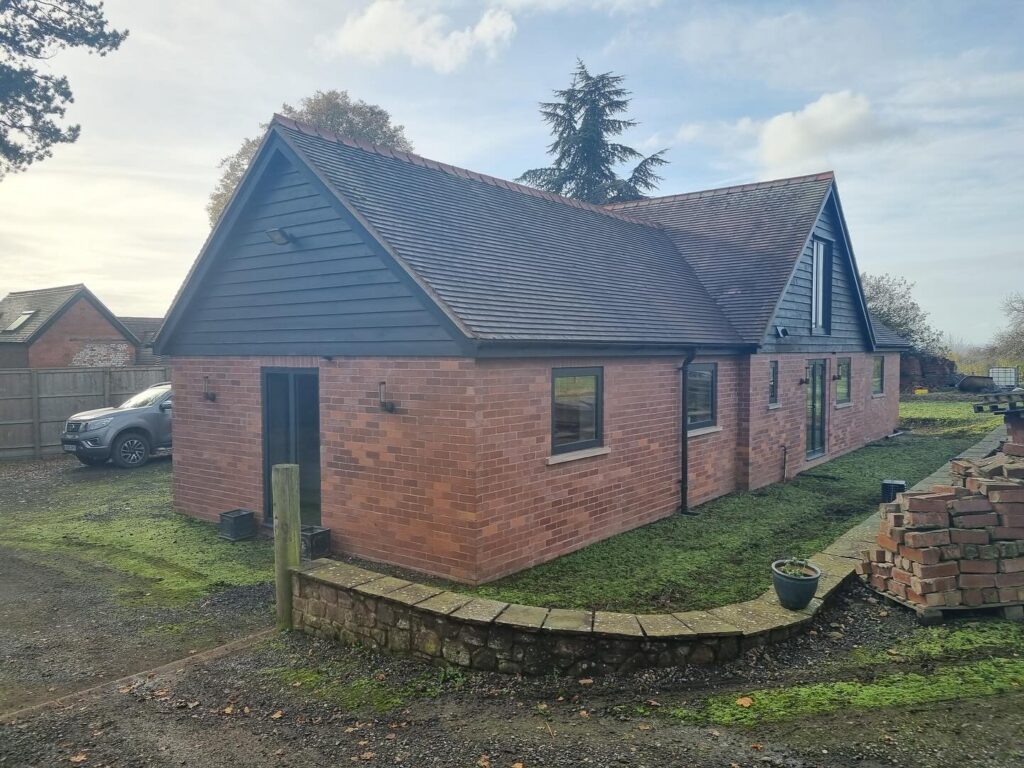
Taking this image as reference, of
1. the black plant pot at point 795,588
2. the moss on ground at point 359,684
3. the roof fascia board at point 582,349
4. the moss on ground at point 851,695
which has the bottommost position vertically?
the moss on ground at point 359,684

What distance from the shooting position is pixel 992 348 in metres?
→ 38.2

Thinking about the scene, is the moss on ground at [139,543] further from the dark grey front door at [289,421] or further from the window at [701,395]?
the window at [701,395]

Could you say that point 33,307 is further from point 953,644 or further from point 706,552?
point 953,644

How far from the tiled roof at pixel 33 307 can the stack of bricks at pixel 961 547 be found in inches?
1315

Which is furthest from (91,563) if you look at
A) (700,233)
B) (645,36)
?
(700,233)

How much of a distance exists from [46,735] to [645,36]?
1096 cm

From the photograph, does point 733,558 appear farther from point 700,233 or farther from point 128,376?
point 128,376

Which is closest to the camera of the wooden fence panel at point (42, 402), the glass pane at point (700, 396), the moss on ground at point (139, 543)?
the moss on ground at point (139, 543)

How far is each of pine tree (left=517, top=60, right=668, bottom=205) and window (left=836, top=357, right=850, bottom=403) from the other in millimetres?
20133

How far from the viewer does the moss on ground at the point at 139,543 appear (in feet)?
26.5

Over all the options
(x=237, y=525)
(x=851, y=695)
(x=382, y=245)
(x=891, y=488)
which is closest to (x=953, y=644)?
(x=851, y=695)

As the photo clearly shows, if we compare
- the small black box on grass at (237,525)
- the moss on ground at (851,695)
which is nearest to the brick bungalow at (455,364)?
the small black box on grass at (237,525)

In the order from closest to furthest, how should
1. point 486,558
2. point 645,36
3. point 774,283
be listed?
point 486,558 < point 645,36 < point 774,283

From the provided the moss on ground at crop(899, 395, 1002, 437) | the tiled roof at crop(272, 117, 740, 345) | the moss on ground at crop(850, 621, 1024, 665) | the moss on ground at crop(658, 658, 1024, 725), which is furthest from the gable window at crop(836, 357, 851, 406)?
the moss on ground at crop(658, 658, 1024, 725)
